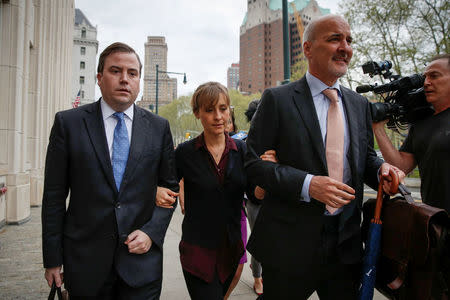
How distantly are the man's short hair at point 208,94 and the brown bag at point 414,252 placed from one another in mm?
1525

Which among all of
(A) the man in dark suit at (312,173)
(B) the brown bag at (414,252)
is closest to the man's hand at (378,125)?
(A) the man in dark suit at (312,173)

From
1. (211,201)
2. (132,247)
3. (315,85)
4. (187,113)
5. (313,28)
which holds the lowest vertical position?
(132,247)

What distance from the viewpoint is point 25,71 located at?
7688 millimetres

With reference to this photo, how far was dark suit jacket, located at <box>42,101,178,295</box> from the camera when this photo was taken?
73.3 inches

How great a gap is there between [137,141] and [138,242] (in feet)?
2.03

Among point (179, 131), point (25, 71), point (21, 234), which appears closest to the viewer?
point (21, 234)

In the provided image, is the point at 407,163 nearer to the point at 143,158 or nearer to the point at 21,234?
the point at 143,158

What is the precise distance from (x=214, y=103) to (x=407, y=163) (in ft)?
5.34

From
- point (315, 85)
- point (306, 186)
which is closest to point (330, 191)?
point (306, 186)

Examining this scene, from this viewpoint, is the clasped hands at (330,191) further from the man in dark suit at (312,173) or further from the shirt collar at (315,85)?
the shirt collar at (315,85)

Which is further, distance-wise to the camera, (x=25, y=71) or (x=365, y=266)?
(x=25, y=71)

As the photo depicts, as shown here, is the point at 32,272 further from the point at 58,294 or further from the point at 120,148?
the point at 120,148

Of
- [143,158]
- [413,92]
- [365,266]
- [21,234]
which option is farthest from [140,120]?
[21,234]

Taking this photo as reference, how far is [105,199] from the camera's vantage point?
1907mm
